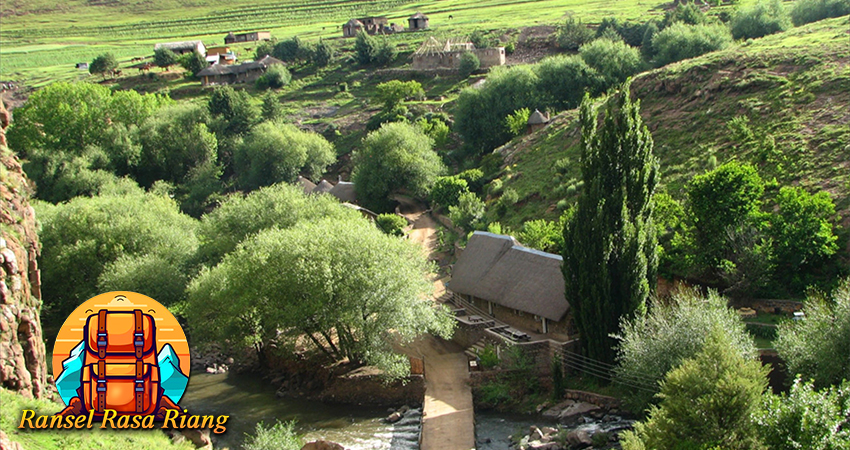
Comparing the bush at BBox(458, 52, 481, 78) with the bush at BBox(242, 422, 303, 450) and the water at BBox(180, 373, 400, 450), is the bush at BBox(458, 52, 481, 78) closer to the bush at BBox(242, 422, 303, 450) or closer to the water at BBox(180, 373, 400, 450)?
the water at BBox(180, 373, 400, 450)

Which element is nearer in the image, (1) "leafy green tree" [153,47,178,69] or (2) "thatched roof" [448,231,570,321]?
(2) "thatched roof" [448,231,570,321]

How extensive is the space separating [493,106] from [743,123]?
30.3 meters

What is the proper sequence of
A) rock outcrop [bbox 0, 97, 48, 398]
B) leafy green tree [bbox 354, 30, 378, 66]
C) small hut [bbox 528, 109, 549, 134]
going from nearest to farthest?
rock outcrop [bbox 0, 97, 48, 398] → small hut [bbox 528, 109, 549, 134] → leafy green tree [bbox 354, 30, 378, 66]

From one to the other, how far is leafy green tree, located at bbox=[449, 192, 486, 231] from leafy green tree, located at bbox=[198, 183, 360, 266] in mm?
8639

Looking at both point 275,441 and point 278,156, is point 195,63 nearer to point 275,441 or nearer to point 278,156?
Result: point 278,156

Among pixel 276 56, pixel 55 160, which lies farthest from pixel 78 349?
pixel 276 56

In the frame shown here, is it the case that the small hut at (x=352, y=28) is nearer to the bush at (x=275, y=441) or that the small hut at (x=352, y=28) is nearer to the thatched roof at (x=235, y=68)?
the thatched roof at (x=235, y=68)

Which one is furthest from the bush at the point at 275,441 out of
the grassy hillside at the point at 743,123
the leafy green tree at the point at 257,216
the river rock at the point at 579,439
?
the grassy hillside at the point at 743,123

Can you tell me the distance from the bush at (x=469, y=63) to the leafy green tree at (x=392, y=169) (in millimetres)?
31297

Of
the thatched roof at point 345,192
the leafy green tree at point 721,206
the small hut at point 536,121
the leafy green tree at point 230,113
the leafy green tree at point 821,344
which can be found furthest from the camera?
the leafy green tree at point 230,113

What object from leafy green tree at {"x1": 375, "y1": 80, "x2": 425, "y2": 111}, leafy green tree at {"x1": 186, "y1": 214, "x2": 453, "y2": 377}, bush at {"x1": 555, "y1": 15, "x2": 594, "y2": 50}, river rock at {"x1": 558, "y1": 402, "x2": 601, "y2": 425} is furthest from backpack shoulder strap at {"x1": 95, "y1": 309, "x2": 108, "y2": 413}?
bush at {"x1": 555, "y1": 15, "x2": 594, "y2": 50}

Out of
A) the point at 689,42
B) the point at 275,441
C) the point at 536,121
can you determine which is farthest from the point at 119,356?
the point at 689,42

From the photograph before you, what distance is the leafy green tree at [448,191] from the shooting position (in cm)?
6150

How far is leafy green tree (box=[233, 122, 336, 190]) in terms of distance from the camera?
77.8m
